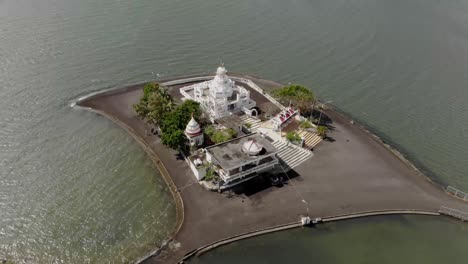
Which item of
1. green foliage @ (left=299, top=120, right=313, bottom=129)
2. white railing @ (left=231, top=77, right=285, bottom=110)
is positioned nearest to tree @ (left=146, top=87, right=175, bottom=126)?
white railing @ (left=231, top=77, right=285, bottom=110)

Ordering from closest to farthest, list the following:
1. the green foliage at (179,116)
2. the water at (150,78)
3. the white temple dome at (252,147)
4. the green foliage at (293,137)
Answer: the water at (150,78) < the white temple dome at (252,147) < the green foliage at (179,116) < the green foliage at (293,137)

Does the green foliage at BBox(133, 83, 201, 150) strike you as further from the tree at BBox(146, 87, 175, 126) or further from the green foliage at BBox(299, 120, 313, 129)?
the green foliage at BBox(299, 120, 313, 129)

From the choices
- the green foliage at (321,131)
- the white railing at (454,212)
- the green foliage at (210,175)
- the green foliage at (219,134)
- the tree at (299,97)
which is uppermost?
the tree at (299,97)

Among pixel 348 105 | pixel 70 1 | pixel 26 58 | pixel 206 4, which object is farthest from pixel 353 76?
pixel 70 1

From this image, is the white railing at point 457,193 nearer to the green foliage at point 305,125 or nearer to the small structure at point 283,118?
the green foliage at point 305,125

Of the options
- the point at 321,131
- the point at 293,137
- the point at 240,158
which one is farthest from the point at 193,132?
the point at 321,131

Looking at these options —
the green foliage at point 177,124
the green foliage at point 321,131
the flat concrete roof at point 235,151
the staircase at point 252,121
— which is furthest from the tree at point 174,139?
the green foliage at point 321,131

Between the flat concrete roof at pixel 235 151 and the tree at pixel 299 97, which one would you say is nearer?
the flat concrete roof at pixel 235 151
